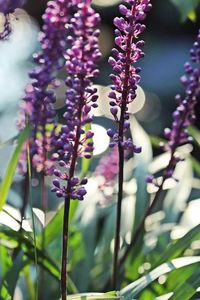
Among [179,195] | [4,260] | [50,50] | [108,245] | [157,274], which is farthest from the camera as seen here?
[179,195]

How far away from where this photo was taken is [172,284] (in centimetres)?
126

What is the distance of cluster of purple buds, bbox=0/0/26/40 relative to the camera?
92 cm

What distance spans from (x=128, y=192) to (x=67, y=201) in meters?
0.79

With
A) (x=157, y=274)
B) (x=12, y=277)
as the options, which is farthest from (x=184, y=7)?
(x=12, y=277)

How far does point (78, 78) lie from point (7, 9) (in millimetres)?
138

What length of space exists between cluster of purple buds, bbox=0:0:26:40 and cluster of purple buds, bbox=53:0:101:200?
0.08 meters

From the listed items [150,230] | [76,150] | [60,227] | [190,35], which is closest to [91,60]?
[76,150]

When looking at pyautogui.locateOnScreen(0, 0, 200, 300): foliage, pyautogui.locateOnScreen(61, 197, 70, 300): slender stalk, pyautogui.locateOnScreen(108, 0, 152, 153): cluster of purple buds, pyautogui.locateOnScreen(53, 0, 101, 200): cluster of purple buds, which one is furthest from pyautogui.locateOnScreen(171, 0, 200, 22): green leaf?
pyautogui.locateOnScreen(61, 197, 70, 300): slender stalk

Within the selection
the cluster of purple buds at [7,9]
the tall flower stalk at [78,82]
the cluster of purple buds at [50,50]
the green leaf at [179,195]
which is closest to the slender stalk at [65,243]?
the tall flower stalk at [78,82]

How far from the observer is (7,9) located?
927 mm

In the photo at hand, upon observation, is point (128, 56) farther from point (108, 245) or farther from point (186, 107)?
point (108, 245)

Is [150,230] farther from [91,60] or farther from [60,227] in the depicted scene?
[91,60]

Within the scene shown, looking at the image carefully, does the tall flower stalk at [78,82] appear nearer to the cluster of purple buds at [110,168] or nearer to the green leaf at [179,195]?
the cluster of purple buds at [110,168]

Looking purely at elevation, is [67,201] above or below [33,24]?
below
